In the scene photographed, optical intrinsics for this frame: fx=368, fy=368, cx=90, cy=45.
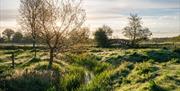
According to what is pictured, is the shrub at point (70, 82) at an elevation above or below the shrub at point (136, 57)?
below

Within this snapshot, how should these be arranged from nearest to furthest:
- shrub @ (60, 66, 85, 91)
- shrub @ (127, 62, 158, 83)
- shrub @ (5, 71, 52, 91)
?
shrub @ (127, 62, 158, 83), shrub @ (5, 71, 52, 91), shrub @ (60, 66, 85, 91)

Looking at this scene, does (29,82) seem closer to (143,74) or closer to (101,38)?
(143,74)

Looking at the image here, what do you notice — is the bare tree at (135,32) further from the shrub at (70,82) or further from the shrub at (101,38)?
the shrub at (70,82)

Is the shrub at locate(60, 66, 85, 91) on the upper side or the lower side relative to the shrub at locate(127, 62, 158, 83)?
lower

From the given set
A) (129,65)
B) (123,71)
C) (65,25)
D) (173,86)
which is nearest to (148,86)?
(173,86)

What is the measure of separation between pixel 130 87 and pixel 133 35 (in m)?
81.5

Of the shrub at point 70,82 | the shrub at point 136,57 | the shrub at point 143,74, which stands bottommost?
the shrub at point 70,82

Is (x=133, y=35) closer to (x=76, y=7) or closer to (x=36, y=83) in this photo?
(x=76, y=7)

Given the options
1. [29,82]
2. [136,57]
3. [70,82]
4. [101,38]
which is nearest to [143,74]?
[70,82]

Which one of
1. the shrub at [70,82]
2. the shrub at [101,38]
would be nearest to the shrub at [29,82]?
the shrub at [70,82]

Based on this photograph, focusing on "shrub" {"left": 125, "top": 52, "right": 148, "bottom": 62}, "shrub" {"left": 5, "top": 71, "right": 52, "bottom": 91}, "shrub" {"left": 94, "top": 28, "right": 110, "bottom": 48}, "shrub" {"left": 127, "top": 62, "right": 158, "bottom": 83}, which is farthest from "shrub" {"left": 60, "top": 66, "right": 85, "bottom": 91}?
"shrub" {"left": 94, "top": 28, "right": 110, "bottom": 48}

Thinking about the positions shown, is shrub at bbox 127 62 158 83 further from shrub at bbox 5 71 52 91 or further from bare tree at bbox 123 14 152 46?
bare tree at bbox 123 14 152 46

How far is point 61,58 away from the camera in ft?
158

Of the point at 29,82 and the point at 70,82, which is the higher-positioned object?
the point at 29,82
